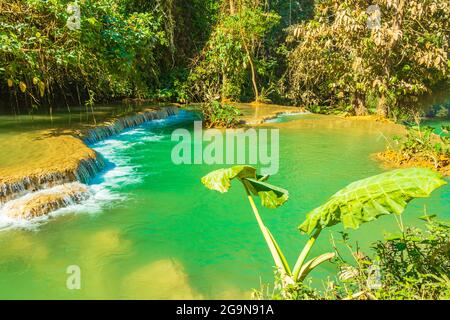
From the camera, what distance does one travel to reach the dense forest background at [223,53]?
9305 millimetres

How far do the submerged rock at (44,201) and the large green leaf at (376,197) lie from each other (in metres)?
4.42

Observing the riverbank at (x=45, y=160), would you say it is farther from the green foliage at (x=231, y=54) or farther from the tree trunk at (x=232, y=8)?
the tree trunk at (x=232, y=8)

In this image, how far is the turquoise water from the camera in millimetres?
4500

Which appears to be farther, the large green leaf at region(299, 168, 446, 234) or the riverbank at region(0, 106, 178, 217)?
the riverbank at region(0, 106, 178, 217)

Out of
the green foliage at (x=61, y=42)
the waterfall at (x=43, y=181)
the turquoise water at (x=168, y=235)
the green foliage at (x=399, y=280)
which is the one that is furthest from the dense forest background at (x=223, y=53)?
the green foliage at (x=399, y=280)

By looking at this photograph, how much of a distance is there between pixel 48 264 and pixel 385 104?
13.3 metres

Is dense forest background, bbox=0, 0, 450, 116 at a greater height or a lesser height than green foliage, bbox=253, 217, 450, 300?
greater

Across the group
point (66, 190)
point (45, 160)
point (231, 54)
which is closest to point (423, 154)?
point (66, 190)

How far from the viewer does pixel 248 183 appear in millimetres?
3744

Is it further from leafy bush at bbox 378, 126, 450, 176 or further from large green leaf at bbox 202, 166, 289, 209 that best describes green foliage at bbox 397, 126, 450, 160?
large green leaf at bbox 202, 166, 289, 209

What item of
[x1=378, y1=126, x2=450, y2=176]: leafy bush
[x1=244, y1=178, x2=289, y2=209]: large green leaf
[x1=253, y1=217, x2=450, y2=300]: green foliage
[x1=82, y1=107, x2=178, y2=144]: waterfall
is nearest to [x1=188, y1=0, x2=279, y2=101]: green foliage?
[x1=82, y1=107, x2=178, y2=144]: waterfall

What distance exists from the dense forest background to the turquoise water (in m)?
2.98
